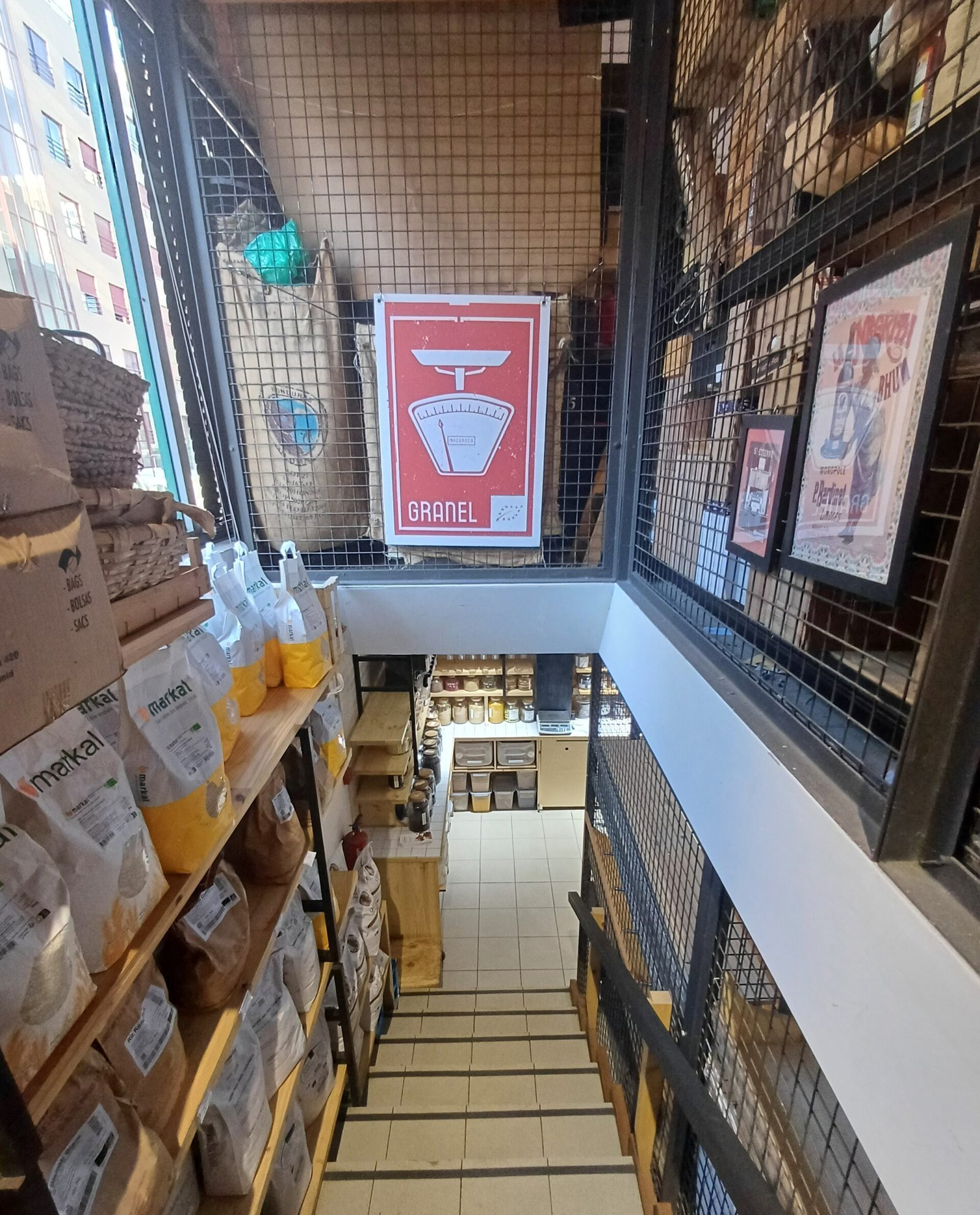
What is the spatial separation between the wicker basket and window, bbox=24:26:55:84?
45.0 inches

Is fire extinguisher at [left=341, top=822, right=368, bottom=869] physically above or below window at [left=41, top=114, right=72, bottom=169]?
below

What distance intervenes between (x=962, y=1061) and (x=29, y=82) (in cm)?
226

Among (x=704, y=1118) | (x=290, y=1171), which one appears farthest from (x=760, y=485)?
(x=290, y=1171)

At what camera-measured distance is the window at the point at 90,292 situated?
1.37 m

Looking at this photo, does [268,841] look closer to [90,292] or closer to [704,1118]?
[704,1118]

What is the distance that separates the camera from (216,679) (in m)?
1.13

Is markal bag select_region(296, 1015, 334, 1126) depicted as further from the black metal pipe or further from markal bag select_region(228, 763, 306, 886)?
the black metal pipe

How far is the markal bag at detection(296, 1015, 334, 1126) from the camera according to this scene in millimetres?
1674

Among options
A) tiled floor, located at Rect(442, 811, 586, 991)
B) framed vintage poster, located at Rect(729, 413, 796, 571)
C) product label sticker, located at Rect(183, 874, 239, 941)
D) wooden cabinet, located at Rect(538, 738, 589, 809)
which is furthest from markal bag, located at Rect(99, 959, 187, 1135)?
wooden cabinet, located at Rect(538, 738, 589, 809)

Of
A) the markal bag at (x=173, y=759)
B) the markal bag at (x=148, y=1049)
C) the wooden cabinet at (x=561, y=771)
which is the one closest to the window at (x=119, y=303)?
the markal bag at (x=173, y=759)

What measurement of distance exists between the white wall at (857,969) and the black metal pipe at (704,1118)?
18.0 inches

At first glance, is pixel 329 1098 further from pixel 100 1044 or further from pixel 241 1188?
pixel 100 1044

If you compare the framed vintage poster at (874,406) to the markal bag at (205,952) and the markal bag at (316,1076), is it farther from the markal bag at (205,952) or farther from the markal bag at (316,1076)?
the markal bag at (316,1076)

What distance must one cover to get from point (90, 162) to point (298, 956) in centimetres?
224
